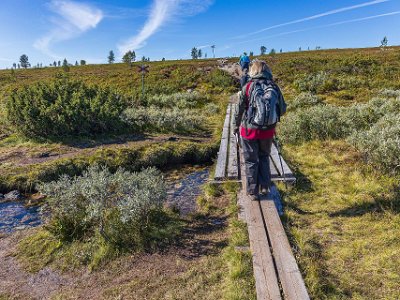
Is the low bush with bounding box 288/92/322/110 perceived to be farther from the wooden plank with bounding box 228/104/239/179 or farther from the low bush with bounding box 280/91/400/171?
the wooden plank with bounding box 228/104/239/179

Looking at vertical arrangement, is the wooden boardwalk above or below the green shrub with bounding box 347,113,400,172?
below

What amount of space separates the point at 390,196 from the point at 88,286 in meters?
5.50

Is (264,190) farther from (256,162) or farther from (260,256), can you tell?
(260,256)

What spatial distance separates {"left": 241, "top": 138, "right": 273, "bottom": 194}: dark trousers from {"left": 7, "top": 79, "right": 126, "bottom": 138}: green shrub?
35.1ft

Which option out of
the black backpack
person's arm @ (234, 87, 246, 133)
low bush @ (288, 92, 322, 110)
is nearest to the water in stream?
person's arm @ (234, 87, 246, 133)

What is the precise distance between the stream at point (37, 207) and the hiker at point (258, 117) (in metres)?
2.06

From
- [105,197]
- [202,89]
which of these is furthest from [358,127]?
[202,89]

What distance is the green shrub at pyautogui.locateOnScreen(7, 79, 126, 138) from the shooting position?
14.1 metres

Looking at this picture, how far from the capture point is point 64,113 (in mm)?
14445

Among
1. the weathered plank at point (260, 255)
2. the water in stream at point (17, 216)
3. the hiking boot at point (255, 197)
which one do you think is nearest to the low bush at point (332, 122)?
the hiking boot at point (255, 197)

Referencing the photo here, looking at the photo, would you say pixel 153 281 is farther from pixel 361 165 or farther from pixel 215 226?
pixel 361 165

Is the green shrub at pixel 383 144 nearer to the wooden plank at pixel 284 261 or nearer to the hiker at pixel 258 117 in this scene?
the hiker at pixel 258 117

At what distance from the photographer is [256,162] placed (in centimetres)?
548

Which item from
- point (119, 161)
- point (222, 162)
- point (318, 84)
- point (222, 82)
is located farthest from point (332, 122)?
point (222, 82)
